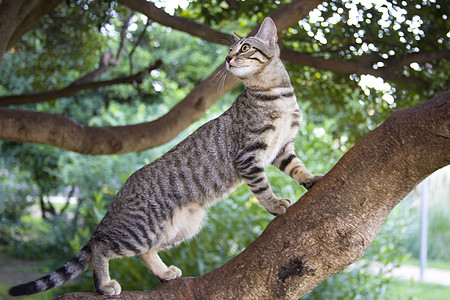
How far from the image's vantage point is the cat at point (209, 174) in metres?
2.43

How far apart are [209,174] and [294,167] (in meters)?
0.50

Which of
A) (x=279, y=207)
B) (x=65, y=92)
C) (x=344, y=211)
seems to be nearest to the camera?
(x=344, y=211)

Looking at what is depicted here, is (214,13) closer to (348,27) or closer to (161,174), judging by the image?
(348,27)

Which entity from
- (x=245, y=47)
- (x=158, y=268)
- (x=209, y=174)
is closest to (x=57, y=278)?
(x=158, y=268)

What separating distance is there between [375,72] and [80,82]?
3077 mm

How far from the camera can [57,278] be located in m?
2.36

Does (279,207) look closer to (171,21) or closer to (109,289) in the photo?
(109,289)

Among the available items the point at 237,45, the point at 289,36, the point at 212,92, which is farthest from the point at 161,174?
the point at 289,36

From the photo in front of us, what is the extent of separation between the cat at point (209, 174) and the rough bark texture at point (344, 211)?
9.7 inches

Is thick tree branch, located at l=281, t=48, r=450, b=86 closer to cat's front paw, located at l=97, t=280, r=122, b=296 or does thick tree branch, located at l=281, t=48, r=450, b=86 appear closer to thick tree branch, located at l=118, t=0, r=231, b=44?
thick tree branch, located at l=118, t=0, r=231, b=44

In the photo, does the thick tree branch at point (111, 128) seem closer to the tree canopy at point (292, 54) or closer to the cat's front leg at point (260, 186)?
the tree canopy at point (292, 54)

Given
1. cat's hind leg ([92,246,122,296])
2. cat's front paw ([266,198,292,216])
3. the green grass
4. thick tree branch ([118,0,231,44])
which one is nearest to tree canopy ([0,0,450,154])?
thick tree branch ([118,0,231,44])

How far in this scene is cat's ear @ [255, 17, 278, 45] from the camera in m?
2.44

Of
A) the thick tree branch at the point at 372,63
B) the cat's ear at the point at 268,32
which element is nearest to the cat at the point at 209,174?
the cat's ear at the point at 268,32
